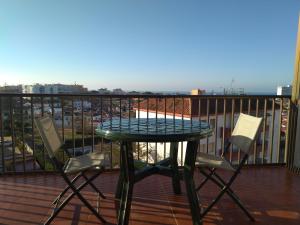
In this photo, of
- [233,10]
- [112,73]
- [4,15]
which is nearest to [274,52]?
[233,10]

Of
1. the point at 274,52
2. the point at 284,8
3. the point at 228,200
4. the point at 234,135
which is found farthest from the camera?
the point at 274,52

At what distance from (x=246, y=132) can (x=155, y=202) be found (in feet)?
3.89

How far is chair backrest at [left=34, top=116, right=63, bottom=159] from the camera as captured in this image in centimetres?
211

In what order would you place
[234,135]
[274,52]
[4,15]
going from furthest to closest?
[274,52] < [4,15] < [234,135]

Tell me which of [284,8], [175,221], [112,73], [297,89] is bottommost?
[175,221]

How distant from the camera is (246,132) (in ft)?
8.03

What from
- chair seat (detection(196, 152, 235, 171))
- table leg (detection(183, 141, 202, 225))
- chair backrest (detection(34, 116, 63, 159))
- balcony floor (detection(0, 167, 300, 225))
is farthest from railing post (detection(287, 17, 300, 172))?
chair backrest (detection(34, 116, 63, 159))

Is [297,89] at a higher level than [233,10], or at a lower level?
lower

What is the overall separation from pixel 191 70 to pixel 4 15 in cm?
1164

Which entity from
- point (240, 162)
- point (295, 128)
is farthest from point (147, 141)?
point (295, 128)

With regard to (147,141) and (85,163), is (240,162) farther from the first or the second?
(85,163)

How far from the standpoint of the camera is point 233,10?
9445mm

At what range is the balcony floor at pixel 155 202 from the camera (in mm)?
2402

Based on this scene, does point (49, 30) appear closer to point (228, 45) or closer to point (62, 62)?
point (62, 62)
